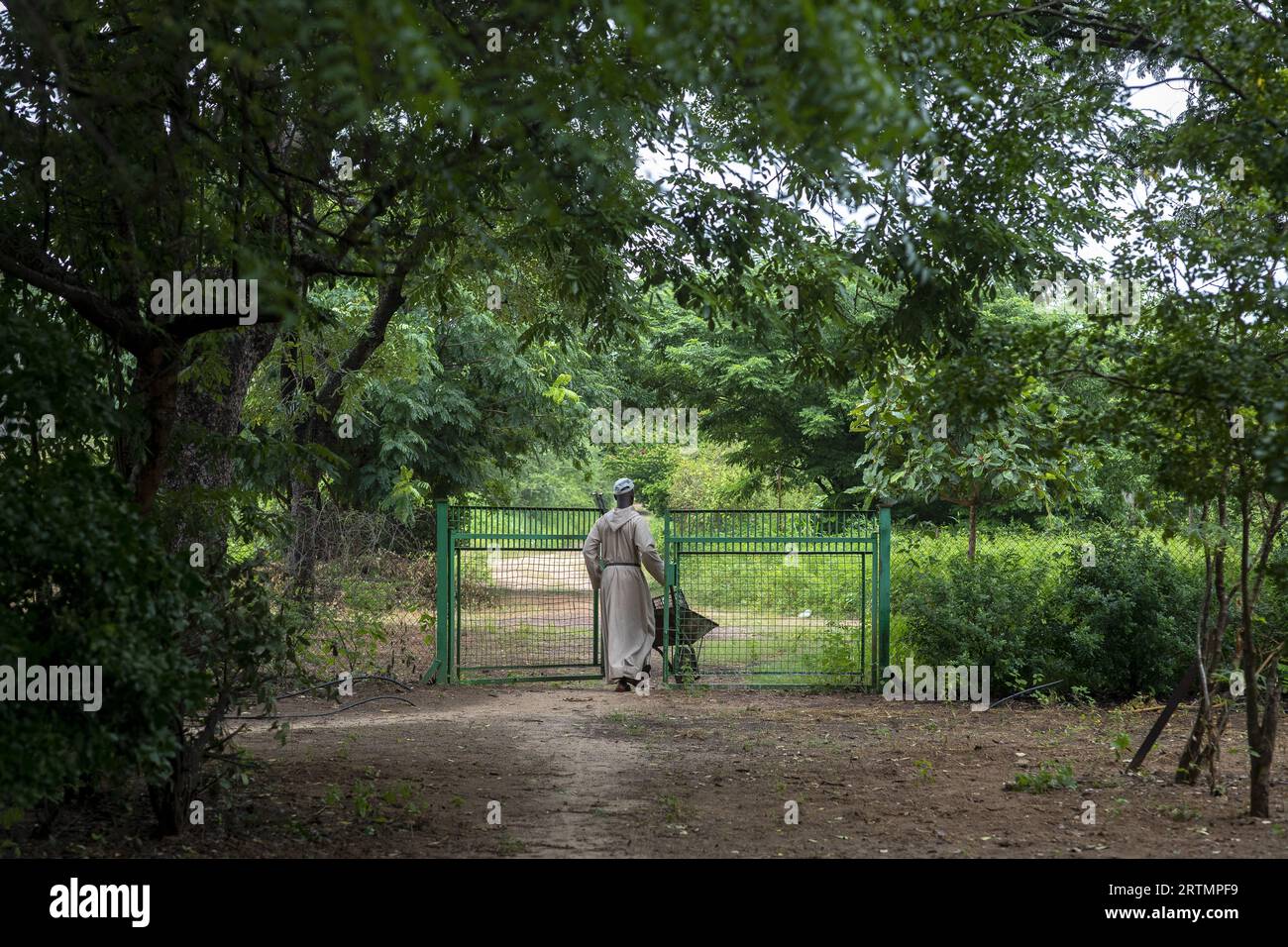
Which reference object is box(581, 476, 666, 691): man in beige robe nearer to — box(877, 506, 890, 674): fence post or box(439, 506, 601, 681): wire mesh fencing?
box(439, 506, 601, 681): wire mesh fencing

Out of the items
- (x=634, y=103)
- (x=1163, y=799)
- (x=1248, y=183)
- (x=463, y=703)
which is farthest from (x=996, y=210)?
(x=463, y=703)

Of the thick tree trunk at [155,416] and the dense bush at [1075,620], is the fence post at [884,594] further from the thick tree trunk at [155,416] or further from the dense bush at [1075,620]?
the thick tree trunk at [155,416]

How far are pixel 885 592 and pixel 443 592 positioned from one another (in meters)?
4.84

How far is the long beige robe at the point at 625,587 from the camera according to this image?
14203mm

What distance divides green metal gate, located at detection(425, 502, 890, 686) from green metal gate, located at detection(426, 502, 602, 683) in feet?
0.05

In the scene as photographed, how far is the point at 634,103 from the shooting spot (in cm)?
625

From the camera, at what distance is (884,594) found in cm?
1413

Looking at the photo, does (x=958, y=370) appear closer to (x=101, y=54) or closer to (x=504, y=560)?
(x=101, y=54)

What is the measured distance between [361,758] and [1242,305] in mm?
6594

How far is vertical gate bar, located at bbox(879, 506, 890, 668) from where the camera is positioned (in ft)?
46.2

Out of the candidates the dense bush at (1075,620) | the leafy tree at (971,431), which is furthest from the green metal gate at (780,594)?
the leafy tree at (971,431)

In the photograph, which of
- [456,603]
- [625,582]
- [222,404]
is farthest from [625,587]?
[222,404]

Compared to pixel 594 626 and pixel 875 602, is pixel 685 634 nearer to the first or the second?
pixel 594 626

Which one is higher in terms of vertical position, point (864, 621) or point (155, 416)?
point (155, 416)
